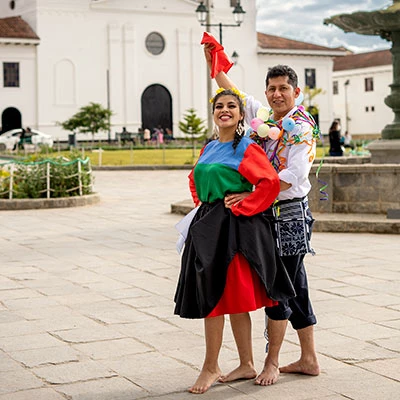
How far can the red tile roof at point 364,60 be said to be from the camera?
2776 inches

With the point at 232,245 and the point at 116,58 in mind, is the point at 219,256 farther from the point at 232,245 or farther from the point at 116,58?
the point at 116,58

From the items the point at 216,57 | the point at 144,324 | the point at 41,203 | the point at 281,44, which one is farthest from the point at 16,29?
the point at 216,57

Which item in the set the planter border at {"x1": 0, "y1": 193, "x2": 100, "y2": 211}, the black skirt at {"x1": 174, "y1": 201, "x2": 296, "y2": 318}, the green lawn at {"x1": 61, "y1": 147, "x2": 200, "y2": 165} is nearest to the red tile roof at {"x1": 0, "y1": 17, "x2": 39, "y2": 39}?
the green lawn at {"x1": 61, "y1": 147, "x2": 200, "y2": 165}

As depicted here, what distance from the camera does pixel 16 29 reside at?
52.3m

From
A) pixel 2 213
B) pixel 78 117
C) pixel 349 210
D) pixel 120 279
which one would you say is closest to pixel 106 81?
pixel 78 117

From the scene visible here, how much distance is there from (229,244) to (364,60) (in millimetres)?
70904

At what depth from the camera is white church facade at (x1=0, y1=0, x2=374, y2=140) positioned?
5241 cm

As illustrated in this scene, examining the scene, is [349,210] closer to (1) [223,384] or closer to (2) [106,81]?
(1) [223,384]

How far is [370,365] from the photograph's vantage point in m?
4.98

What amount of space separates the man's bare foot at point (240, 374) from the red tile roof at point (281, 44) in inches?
2191

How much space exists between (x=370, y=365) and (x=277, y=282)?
2.86ft

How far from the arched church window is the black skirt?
2063 inches

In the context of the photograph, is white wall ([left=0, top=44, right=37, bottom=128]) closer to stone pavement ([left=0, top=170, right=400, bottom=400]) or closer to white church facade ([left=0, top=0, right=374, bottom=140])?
white church facade ([left=0, top=0, right=374, bottom=140])

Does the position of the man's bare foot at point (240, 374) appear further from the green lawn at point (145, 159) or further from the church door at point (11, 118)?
the church door at point (11, 118)
